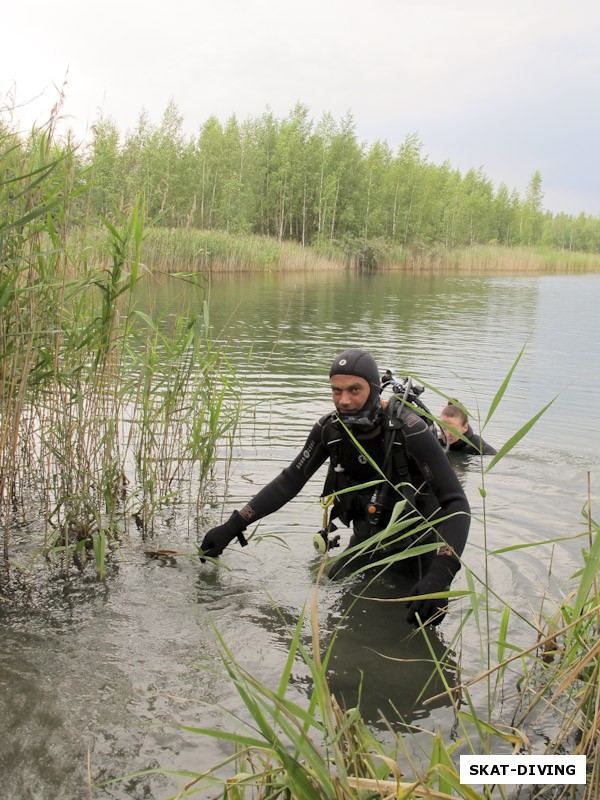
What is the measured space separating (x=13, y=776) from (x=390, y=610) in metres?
2.26

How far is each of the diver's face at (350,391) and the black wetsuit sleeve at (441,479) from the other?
0.27 metres

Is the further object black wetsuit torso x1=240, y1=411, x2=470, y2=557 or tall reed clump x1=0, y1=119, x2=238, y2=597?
tall reed clump x1=0, y1=119, x2=238, y2=597

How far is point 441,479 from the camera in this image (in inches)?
146

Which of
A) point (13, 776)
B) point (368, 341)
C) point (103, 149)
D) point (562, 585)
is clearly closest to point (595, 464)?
point (562, 585)

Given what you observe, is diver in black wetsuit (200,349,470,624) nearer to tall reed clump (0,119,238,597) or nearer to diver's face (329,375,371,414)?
diver's face (329,375,371,414)

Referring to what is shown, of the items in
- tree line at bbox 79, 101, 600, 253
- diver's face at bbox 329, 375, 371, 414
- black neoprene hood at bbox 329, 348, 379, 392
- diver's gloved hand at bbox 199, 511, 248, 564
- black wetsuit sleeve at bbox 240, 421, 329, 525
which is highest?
tree line at bbox 79, 101, 600, 253

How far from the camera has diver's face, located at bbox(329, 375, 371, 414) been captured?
3.87 m

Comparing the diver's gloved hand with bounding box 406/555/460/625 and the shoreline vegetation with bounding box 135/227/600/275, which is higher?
the shoreline vegetation with bounding box 135/227/600/275

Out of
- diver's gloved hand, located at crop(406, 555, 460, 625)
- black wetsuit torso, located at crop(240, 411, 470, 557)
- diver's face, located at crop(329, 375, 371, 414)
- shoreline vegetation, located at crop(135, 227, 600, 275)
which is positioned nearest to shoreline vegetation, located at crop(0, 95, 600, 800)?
diver's gloved hand, located at crop(406, 555, 460, 625)

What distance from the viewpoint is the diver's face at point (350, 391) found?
3.87 metres

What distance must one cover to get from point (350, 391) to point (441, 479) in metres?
0.68

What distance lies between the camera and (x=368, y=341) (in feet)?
49.5

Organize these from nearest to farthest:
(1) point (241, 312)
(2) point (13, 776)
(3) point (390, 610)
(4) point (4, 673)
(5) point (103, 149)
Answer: (2) point (13, 776)
(4) point (4, 673)
(3) point (390, 610)
(5) point (103, 149)
(1) point (241, 312)

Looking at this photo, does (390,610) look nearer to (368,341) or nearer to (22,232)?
(22,232)
